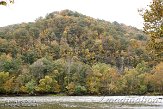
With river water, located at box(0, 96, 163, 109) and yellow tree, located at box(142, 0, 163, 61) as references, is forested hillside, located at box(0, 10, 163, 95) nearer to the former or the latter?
river water, located at box(0, 96, 163, 109)

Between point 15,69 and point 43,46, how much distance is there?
30.9 m

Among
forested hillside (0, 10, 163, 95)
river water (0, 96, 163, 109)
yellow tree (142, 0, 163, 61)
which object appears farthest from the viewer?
forested hillside (0, 10, 163, 95)

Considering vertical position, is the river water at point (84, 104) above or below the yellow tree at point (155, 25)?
below

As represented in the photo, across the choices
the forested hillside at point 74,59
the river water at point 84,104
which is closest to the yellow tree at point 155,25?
the river water at point 84,104

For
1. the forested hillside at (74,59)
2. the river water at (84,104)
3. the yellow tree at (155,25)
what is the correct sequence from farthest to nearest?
the forested hillside at (74,59) < the river water at (84,104) < the yellow tree at (155,25)

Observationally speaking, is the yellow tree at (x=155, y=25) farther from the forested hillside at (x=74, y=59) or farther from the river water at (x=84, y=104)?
the forested hillside at (x=74, y=59)

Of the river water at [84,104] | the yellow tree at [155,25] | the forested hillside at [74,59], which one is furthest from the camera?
the forested hillside at [74,59]

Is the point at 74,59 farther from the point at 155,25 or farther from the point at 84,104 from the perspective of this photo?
the point at 155,25

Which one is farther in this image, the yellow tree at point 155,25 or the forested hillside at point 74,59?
the forested hillside at point 74,59

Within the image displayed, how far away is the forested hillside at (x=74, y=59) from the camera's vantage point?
355ft

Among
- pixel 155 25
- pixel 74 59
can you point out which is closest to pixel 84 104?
pixel 155 25

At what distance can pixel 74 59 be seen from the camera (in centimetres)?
13425

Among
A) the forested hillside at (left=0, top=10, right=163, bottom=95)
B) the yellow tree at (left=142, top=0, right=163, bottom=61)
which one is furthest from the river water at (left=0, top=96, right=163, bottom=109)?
the yellow tree at (left=142, top=0, right=163, bottom=61)

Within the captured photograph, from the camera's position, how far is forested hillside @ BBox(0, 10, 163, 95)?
108 meters
